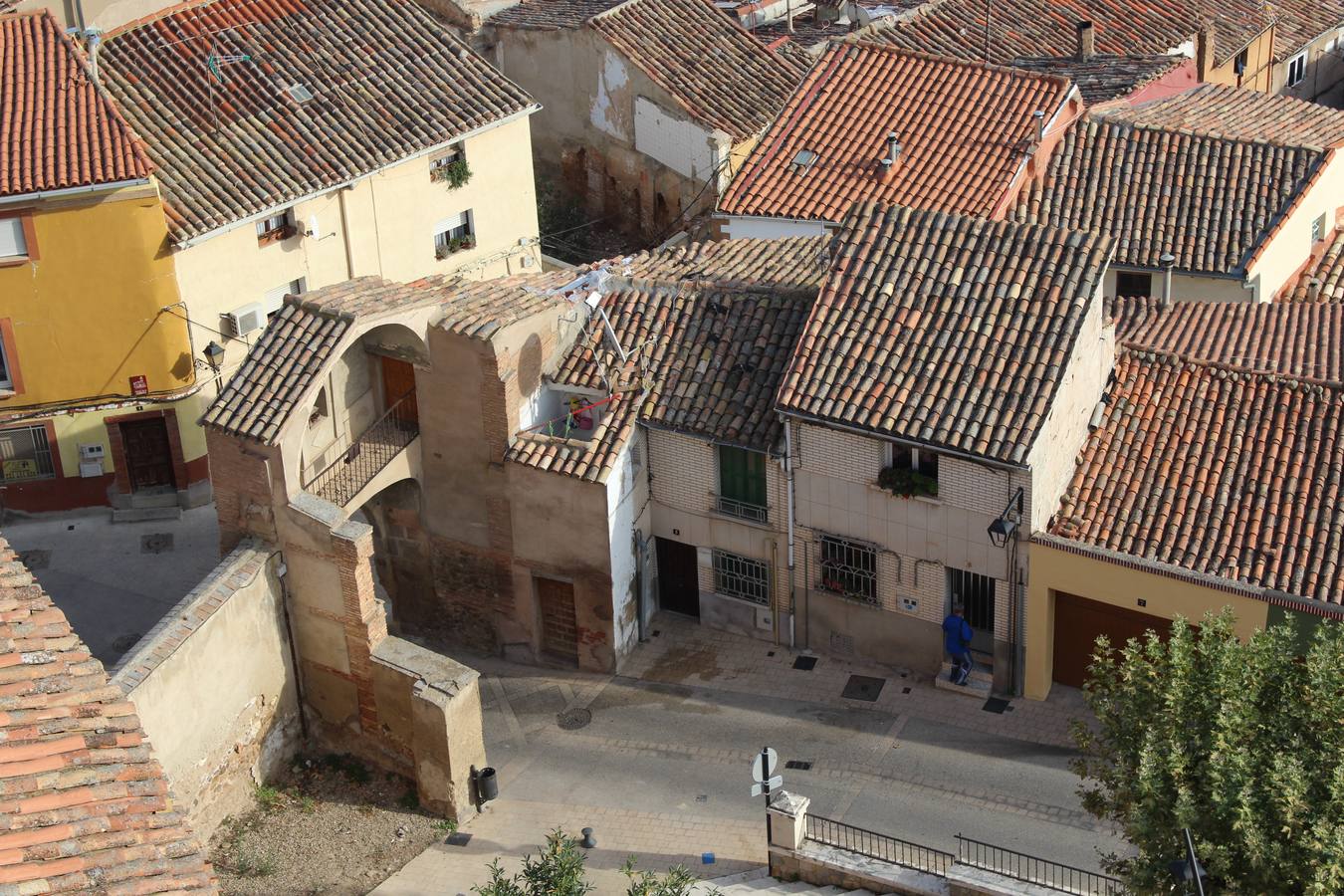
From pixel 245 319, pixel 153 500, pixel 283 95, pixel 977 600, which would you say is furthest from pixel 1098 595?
pixel 283 95

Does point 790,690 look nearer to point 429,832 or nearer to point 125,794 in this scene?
point 429,832

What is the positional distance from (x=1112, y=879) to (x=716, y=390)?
40.6ft

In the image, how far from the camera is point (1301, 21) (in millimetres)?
60062

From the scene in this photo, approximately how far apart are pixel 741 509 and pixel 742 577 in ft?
5.15

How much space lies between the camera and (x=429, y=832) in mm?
32000

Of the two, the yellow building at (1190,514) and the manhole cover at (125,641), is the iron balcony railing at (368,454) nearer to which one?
the manhole cover at (125,641)

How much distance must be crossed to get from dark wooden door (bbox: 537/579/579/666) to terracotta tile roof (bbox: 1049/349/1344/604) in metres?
9.50

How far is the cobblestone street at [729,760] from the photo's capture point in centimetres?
3105

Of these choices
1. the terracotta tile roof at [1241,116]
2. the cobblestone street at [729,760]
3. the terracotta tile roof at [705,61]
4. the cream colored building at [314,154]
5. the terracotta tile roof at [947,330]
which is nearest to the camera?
the cobblestone street at [729,760]

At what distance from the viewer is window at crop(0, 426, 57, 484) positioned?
1587 inches

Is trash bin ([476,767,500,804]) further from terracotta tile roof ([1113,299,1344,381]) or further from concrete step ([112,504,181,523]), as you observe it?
terracotta tile roof ([1113,299,1344,381])

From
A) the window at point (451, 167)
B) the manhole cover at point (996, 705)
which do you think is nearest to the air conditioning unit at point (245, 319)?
the window at point (451, 167)

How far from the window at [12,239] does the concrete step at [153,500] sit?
5.91 metres

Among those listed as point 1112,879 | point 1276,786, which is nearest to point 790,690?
point 1112,879
